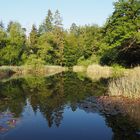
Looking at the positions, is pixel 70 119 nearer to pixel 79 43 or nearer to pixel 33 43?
pixel 33 43

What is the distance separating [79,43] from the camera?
3573 inches

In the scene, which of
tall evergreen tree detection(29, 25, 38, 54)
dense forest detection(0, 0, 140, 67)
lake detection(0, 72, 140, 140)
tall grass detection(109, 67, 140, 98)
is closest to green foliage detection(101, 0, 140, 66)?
dense forest detection(0, 0, 140, 67)

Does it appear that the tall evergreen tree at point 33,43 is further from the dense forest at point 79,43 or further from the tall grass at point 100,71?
the tall grass at point 100,71

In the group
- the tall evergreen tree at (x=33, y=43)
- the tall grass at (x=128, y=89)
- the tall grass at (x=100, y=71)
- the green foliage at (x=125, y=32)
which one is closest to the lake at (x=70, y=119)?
the tall grass at (x=128, y=89)

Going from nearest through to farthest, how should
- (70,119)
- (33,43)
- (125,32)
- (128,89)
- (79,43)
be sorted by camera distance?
(70,119)
(128,89)
(125,32)
(33,43)
(79,43)

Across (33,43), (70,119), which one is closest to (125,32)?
(70,119)

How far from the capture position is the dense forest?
47.6 metres

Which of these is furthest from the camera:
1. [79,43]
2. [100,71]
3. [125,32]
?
[79,43]

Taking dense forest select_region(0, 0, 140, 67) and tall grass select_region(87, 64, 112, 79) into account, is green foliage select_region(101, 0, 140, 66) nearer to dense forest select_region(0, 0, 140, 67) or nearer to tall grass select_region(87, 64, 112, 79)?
dense forest select_region(0, 0, 140, 67)

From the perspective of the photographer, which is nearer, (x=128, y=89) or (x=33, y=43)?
(x=128, y=89)

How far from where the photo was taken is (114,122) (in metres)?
15.0

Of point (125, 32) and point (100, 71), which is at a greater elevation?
point (125, 32)

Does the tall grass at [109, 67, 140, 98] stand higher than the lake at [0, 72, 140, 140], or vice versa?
the tall grass at [109, 67, 140, 98]

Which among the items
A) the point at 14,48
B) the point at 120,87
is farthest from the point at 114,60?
the point at 120,87
